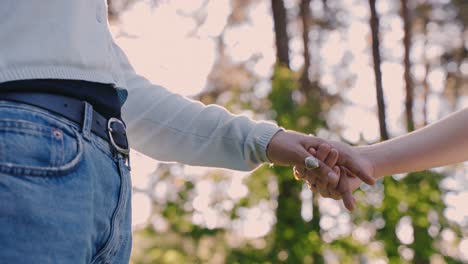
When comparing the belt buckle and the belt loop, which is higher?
the belt loop

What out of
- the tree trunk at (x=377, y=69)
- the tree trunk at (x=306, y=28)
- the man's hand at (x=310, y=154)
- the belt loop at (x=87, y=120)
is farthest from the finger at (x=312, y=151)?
the tree trunk at (x=306, y=28)

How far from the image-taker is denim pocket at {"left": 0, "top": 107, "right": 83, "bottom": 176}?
1401mm

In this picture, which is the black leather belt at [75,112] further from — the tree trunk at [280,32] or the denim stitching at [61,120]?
the tree trunk at [280,32]

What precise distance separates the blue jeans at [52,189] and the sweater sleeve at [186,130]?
21.2 inches

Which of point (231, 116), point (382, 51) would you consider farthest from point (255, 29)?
point (231, 116)

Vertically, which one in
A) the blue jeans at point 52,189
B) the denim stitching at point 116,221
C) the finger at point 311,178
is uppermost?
the blue jeans at point 52,189

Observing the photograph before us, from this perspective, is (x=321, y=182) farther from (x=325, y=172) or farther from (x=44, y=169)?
(x=44, y=169)

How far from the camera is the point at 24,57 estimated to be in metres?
1.52

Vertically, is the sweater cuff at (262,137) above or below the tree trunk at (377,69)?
above

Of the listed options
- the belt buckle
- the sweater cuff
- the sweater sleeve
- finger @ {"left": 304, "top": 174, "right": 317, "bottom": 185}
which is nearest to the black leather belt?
the belt buckle

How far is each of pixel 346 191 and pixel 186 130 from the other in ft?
2.01

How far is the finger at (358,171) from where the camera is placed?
8.19ft

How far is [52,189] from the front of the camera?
56.4 inches

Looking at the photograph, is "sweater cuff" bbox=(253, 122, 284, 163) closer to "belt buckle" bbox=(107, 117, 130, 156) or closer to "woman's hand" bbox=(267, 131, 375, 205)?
"woman's hand" bbox=(267, 131, 375, 205)
